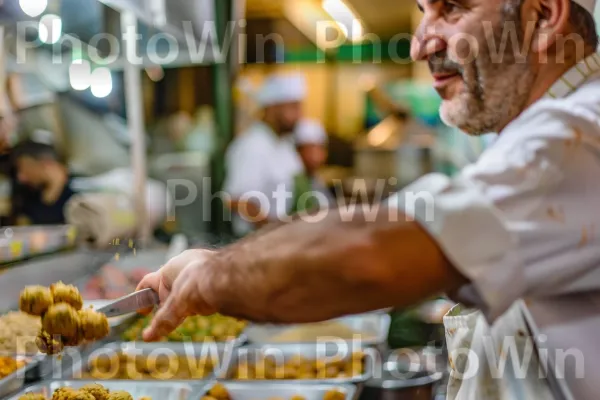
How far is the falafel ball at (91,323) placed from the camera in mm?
1323

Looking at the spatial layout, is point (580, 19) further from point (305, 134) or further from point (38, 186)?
point (305, 134)

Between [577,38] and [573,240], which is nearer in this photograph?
[573,240]

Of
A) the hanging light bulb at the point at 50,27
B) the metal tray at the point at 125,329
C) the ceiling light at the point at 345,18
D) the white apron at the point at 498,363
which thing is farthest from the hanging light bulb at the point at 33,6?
the ceiling light at the point at 345,18

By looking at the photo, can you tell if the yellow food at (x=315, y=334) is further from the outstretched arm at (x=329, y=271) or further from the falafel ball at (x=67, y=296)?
the outstretched arm at (x=329, y=271)

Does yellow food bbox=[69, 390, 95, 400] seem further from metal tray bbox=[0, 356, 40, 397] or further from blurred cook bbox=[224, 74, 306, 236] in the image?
blurred cook bbox=[224, 74, 306, 236]

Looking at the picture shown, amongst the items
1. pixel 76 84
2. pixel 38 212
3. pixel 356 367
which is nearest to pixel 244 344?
pixel 356 367

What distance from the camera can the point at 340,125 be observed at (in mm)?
12312

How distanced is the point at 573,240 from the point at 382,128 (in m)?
10.3

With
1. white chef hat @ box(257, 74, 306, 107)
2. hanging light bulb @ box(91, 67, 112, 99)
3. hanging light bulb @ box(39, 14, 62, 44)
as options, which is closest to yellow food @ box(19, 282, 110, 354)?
hanging light bulb @ box(39, 14, 62, 44)

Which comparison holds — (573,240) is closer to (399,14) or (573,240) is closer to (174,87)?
(174,87)

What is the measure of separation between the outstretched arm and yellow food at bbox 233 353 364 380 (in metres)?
1.49

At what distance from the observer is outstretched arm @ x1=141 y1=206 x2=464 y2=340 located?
0.80 metres

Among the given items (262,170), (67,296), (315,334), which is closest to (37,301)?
(67,296)

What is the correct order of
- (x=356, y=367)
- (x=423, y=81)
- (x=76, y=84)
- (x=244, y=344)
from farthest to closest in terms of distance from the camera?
(x=423, y=81) → (x=76, y=84) → (x=244, y=344) → (x=356, y=367)
